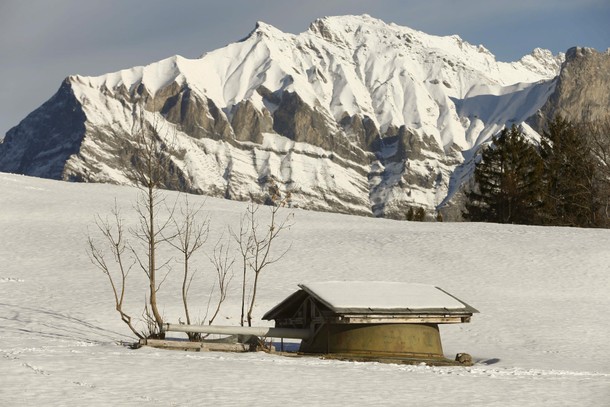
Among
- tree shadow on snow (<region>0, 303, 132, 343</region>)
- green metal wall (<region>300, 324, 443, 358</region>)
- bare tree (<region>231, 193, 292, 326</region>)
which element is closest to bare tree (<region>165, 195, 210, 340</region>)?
bare tree (<region>231, 193, 292, 326</region>)

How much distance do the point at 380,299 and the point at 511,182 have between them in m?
52.1

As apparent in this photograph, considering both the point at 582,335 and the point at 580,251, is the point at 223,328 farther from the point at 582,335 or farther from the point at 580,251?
the point at 580,251

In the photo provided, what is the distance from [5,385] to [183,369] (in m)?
4.67

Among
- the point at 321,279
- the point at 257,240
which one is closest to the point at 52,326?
the point at 321,279

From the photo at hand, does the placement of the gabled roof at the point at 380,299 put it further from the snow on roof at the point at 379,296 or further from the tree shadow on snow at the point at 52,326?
the tree shadow on snow at the point at 52,326

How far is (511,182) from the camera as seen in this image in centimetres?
7644

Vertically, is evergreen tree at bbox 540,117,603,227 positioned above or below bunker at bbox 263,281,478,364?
above

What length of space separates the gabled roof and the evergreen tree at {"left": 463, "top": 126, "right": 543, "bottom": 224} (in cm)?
4959

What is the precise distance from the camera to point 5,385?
1803 centimetres

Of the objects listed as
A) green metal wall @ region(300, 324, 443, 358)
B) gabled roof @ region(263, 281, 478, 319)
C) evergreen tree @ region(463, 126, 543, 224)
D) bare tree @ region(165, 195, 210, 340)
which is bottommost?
green metal wall @ region(300, 324, 443, 358)

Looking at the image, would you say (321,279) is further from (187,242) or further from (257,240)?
(187,242)

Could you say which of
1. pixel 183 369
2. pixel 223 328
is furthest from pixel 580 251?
pixel 183 369

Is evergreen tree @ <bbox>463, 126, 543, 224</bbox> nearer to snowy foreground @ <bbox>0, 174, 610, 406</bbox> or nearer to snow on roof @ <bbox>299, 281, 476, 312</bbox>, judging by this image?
snowy foreground @ <bbox>0, 174, 610, 406</bbox>

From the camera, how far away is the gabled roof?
26.0m
